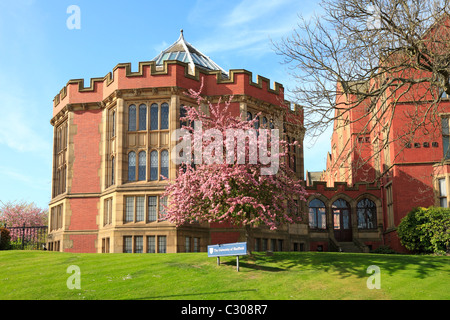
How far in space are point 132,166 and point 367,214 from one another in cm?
1826

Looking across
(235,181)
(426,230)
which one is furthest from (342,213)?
(235,181)

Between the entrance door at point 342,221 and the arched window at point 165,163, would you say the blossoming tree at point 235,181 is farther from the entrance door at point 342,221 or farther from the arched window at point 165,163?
the entrance door at point 342,221

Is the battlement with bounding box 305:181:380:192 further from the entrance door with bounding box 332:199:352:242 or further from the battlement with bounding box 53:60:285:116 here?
the battlement with bounding box 53:60:285:116

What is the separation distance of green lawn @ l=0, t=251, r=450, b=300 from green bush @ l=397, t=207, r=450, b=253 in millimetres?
6030

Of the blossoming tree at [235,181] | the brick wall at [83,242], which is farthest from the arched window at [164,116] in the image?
the brick wall at [83,242]

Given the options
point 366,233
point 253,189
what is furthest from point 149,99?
point 366,233

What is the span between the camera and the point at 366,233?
3706cm

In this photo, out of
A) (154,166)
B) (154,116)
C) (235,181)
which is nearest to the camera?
(235,181)

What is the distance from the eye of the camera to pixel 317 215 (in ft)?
126

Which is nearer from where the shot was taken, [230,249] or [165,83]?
[230,249]

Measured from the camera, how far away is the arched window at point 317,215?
3831 cm

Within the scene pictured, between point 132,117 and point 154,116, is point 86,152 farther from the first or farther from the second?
point 154,116

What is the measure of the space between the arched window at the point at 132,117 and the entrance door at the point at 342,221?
17.3 meters
